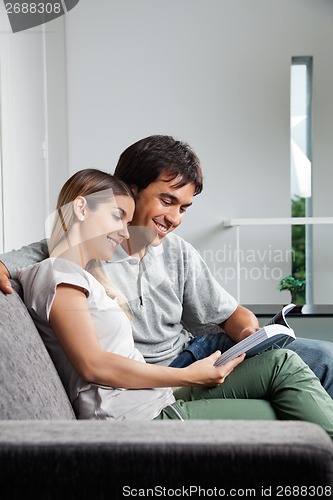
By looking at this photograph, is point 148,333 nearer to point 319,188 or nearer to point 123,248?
point 123,248

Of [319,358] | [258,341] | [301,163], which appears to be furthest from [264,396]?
[301,163]

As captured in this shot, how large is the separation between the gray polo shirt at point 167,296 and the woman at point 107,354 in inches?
4.1

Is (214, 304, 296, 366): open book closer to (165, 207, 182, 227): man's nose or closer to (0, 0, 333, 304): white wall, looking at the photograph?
(165, 207, 182, 227): man's nose

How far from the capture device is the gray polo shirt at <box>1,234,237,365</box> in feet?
4.48

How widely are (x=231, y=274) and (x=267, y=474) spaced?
10.6 ft

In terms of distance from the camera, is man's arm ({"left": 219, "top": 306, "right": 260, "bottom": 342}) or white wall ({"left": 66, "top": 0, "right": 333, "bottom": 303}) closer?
man's arm ({"left": 219, "top": 306, "right": 260, "bottom": 342})

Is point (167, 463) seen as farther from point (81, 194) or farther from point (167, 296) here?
point (167, 296)

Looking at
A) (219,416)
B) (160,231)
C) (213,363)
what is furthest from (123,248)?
(219,416)

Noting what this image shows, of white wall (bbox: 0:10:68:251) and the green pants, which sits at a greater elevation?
white wall (bbox: 0:10:68:251)

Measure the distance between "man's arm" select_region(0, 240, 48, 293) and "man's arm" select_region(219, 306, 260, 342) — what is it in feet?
1.52

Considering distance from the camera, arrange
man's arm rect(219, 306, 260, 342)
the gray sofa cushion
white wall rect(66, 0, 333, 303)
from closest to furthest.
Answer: the gray sofa cushion → man's arm rect(219, 306, 260, 342) → white wall rect(66, 0, 333, 303)

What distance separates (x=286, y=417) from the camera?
1.17 metres

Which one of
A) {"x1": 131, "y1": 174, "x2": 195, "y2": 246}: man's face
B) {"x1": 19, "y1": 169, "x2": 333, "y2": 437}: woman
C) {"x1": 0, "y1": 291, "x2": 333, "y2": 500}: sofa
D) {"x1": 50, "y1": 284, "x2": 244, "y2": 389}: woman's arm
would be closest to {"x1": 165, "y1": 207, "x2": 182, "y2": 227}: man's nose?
{"x1": 131, "y1": 174, "x2": 195, "y2": 246}: man's face

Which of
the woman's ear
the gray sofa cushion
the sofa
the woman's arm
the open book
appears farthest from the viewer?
the open book
